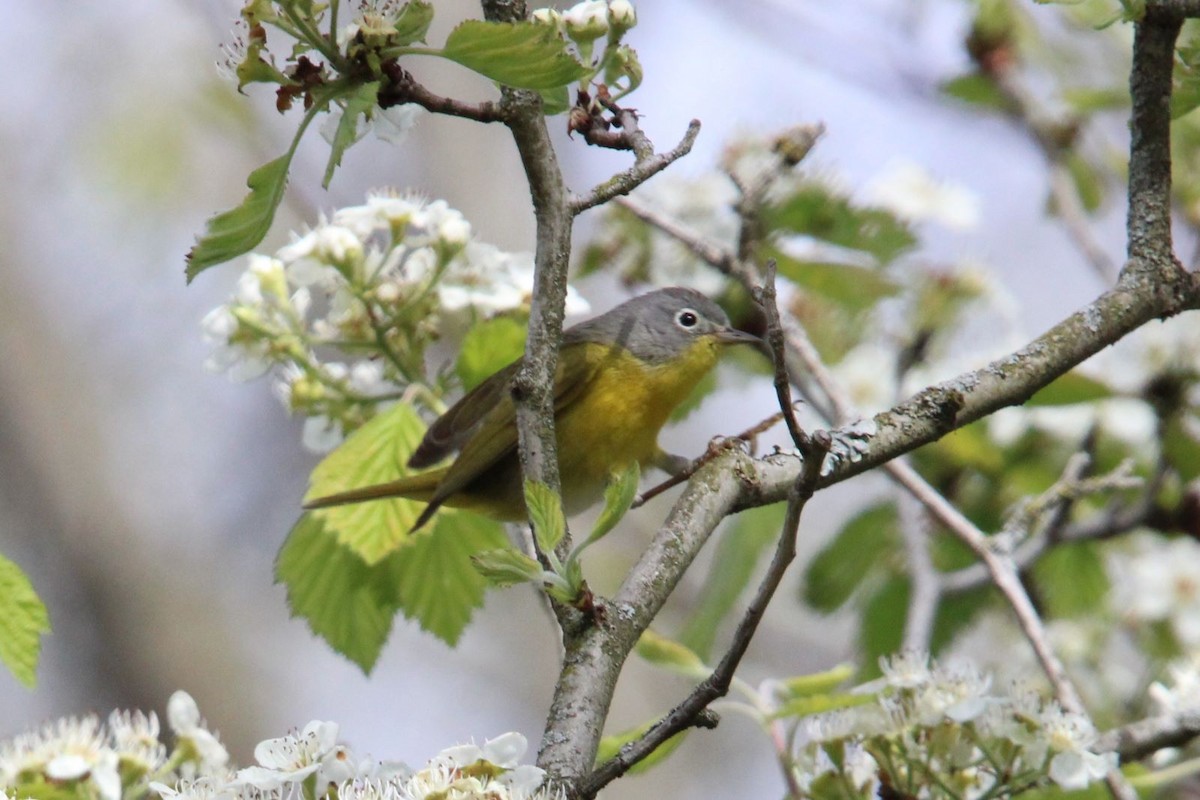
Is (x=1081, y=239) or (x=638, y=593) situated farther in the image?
(x=1081, y=239)

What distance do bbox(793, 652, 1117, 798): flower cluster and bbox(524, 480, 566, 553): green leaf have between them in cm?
90

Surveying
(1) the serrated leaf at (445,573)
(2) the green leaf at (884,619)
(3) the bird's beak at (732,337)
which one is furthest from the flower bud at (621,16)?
(2) the green leaf at (884,619)

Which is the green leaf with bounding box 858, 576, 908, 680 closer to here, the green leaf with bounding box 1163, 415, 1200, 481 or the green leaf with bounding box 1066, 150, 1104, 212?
the green leaf with bounding box 1163, 415, 1200, 481

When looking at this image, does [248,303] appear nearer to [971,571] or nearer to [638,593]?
[638,593]

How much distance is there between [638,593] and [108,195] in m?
7.59

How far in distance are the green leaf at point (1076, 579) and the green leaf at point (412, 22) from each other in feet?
11.1

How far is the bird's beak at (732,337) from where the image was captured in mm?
3989

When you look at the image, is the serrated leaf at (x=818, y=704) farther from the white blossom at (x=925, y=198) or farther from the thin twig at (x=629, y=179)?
the white blossom at (x=925, y=198)

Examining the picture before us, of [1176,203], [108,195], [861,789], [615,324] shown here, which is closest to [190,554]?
[108,195]

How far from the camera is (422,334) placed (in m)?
3.37

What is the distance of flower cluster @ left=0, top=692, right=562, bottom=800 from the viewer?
1.59 m

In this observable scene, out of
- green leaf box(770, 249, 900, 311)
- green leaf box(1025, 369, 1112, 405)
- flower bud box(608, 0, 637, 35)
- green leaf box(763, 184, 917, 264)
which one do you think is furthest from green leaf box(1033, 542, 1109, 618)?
flower bud box(608, 0, 637, 35)


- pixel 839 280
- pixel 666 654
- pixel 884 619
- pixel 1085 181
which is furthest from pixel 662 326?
pixel 1085 181

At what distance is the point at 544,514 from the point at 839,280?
Answer: 2.37m
